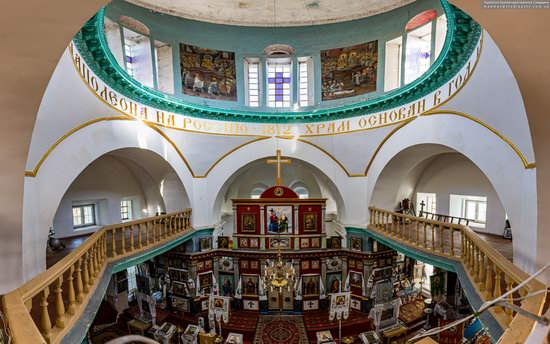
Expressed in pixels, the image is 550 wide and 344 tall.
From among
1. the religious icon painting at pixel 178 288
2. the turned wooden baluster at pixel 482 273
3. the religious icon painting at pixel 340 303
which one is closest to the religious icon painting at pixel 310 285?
the religious icon painting at pixel 340 303

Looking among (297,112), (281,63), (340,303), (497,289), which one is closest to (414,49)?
(297,112)

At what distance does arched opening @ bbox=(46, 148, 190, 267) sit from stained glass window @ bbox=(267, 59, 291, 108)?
19.5 ft

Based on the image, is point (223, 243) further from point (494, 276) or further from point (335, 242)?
point (494, 276)

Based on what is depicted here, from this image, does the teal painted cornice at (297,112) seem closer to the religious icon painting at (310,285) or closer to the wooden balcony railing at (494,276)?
the wooden balcony railing at (494,276)

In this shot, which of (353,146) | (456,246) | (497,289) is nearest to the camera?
(497,289)

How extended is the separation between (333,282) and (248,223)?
16.2 ft

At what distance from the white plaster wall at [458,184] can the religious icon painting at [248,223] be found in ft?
26.7

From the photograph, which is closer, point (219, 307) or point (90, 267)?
point (90, 267)

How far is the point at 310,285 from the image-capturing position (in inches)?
499

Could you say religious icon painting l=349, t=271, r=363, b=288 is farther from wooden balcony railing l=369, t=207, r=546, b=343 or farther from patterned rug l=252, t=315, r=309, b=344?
wooden balcony railing l=369, t=207, r=546, b=343

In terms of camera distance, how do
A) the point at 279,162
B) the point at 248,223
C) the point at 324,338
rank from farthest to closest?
the point at 248,223
the point at 279,162
the point at 324,338

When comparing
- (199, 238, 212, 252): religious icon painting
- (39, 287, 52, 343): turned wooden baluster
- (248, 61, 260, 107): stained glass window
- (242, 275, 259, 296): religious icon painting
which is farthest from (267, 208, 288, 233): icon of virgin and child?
(39, 287, 52, 343): turned wooden baluster

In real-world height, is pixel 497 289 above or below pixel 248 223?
above

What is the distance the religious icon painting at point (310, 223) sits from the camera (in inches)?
487
